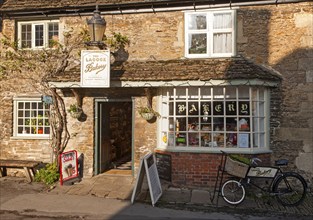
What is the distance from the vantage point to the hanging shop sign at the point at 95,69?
8047 mm

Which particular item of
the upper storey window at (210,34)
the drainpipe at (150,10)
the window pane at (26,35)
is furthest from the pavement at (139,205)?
the drainpipe at (150,10)

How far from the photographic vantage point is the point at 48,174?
8719mm

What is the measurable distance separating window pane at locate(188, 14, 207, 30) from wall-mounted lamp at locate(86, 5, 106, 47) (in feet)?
8.42

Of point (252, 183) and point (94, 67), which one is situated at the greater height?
point (94, 67)

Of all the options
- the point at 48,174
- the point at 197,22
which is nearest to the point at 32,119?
the point at 48,174

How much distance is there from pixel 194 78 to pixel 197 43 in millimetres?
1647

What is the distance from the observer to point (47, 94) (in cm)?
940

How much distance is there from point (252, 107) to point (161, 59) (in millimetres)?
2979

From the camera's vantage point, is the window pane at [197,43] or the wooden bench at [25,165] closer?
the wooden bench at [25,165]

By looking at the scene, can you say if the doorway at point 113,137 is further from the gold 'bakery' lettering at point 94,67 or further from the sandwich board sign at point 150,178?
the sandwich board sign at point 150,178

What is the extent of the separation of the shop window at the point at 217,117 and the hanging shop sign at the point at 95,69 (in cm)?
181

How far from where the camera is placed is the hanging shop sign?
26.4 feet

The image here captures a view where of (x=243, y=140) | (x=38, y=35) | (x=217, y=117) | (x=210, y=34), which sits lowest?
(x=243, y=140)

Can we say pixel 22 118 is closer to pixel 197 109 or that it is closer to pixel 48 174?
pixel 48 174
